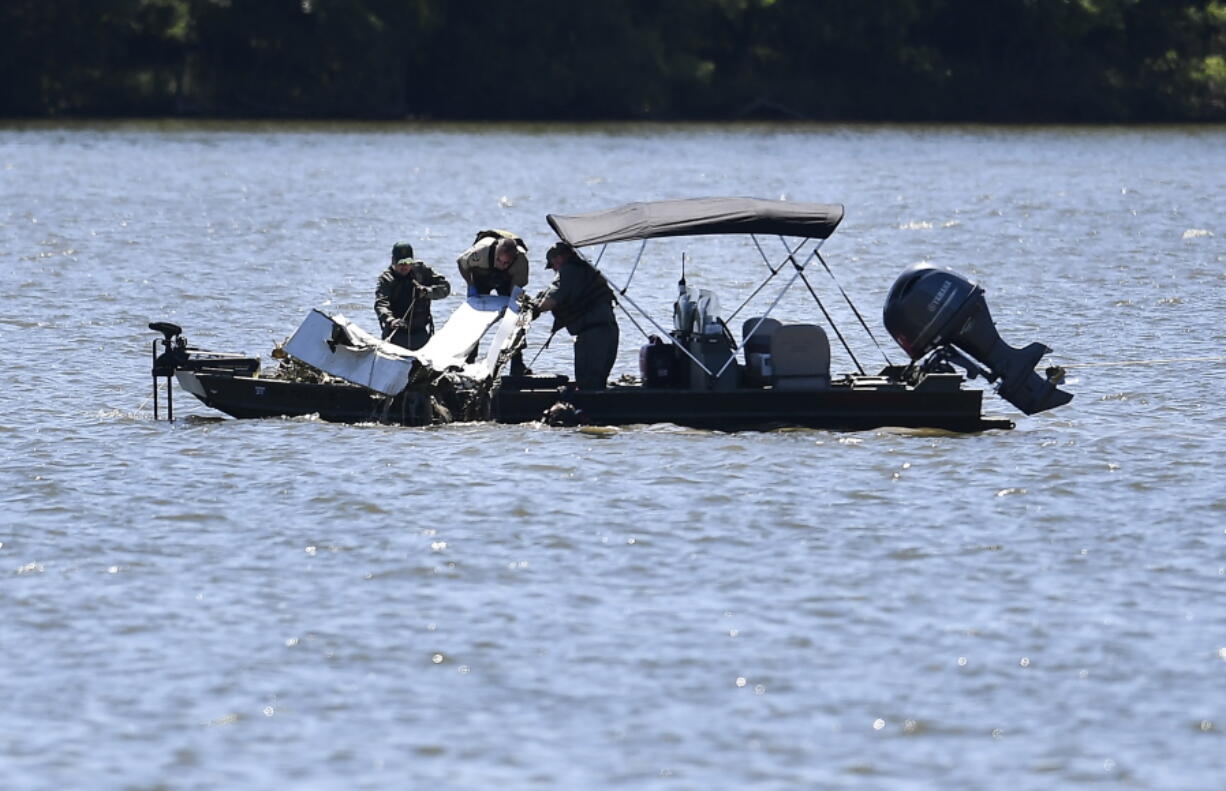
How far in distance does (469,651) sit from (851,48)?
9946 cm

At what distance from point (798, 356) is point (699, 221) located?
1.60 m

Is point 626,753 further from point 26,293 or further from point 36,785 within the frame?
point 26,293

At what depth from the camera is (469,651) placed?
12812 millimetres

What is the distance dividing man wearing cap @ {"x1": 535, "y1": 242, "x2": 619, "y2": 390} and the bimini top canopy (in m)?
0.23

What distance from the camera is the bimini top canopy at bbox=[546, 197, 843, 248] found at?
802 inches

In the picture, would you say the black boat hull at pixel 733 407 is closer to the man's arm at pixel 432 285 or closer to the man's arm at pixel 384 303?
the man's arm at pixel 384 303

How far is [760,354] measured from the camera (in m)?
20.4

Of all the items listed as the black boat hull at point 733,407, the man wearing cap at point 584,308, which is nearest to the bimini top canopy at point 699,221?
the man wearing cap at point 584,308

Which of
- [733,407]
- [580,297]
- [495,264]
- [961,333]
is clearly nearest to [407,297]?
[495,264]

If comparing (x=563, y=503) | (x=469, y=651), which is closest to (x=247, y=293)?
(x=563, y=503)

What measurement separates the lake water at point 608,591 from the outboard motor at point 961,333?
534 millimetres

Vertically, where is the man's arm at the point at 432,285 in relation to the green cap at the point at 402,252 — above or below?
below

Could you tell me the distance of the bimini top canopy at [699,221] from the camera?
20.4m

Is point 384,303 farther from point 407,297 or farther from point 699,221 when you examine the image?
point 699,221
